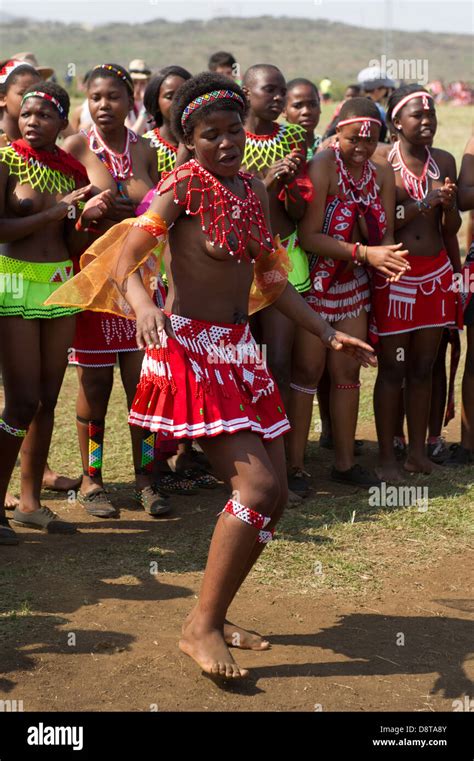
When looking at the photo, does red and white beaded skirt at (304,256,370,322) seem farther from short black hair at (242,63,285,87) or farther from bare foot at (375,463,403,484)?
short black hair at (242,63,285,87)

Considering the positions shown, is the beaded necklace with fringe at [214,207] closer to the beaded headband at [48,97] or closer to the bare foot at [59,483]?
the beaded headband at [48,97]

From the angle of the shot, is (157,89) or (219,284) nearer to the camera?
(219,284)

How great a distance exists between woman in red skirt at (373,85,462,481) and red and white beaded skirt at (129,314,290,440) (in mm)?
2523

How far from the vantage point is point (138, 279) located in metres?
4.20

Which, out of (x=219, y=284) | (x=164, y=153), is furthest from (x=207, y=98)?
(x=164, y=153)

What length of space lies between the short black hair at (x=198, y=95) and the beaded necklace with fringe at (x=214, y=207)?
185mm

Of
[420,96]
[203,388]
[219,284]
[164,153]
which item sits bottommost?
[203,388]

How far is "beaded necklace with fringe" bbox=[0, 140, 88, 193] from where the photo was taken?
5398 mm

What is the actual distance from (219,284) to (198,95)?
0.75m

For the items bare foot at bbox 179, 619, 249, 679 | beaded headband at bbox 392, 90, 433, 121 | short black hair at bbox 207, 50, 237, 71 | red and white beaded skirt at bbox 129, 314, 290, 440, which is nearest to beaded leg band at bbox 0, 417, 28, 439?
red and white beaded skirt at bbox 129, 314, 290, 440

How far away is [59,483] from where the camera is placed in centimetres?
649

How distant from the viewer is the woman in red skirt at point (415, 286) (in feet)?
21.8

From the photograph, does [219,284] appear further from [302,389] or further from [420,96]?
[420,96]

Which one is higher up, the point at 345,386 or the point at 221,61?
the point at 221,61
